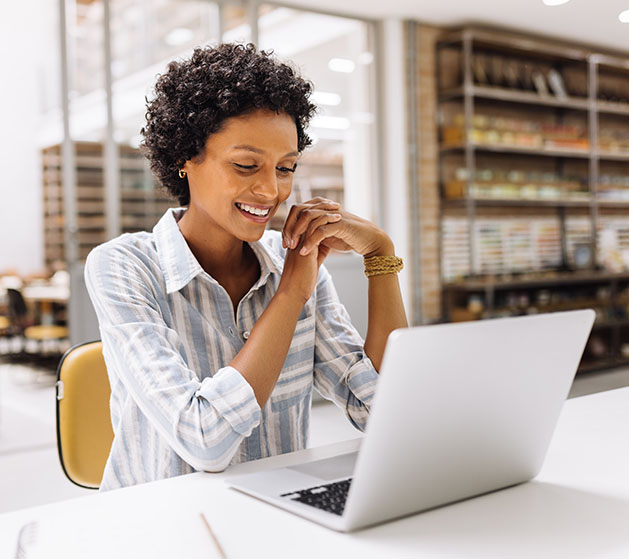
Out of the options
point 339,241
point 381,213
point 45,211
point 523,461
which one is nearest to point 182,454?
point 523,461

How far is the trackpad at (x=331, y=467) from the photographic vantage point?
2.97 feet

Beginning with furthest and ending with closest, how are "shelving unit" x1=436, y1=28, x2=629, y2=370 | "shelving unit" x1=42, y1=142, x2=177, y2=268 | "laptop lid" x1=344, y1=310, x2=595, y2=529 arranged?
"shelving unit" x1=436, y1=28, x2=629, y2=370 → "shelving unit" x1=42, y1=142, x2=177, y2=268 → "laptop lid" x1=344, y1=310, x2=595, y2=529

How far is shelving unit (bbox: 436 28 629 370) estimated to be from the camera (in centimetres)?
500

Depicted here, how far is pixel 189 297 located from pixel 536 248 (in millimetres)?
4714

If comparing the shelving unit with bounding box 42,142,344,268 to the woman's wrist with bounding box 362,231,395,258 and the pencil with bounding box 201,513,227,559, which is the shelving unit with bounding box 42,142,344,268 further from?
the pencil with bounding box 201,513,227,559

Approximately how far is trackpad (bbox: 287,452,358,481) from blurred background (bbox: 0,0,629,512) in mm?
2748

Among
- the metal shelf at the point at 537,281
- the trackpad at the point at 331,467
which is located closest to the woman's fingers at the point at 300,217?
the trackpad at the point at 331,467

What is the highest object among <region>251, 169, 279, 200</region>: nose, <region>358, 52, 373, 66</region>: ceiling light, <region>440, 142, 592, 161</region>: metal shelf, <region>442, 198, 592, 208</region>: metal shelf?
<region>358, 52, 373, 66</region>: ceiling light

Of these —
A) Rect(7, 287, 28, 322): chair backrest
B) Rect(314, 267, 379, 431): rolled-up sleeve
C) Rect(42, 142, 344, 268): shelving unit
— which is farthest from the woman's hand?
Rect(7, 287, 28, 322): chair backrest

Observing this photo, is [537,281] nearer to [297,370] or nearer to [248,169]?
[297,370]

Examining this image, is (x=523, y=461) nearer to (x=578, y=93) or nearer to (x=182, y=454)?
(x=182, y=454)

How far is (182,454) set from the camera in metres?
0.98

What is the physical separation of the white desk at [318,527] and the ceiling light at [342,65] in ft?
13.6

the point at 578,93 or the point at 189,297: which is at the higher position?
the point at 578,93
